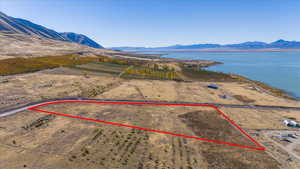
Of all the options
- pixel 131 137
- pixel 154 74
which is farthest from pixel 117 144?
pixel 154 74

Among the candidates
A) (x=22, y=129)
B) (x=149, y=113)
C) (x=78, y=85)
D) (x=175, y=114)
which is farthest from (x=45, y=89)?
(x=175, y=114)

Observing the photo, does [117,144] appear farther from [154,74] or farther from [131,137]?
[154,74]

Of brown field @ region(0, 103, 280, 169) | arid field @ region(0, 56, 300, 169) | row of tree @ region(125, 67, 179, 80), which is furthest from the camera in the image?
row of tree @ region(125, 67, 179, 80)

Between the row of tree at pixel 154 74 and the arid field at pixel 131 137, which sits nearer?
the arid field at pixel 131 137

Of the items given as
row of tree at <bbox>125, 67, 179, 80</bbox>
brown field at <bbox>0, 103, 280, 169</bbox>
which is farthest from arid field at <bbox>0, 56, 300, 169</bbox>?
row of tree at <bbox>125, 67, 179, 80</bbox>

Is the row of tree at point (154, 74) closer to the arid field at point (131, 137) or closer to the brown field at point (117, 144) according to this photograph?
the arid field at point (131, 137)

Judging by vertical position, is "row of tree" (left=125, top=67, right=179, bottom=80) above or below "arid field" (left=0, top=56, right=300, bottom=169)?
above

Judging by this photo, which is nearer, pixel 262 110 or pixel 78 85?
pixel 262 110

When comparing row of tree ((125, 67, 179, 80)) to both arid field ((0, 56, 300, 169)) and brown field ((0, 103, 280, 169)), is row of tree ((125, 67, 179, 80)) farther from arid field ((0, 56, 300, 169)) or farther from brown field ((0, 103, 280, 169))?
brown field ((0, 103, 280, 169))

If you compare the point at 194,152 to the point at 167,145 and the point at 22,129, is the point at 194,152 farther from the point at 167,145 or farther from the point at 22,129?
the point at 22,129

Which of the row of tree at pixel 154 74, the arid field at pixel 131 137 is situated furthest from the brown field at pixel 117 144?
the row of tree at pixel 154 74

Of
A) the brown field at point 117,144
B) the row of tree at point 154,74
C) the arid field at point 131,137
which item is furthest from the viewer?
the row of tree at point 154,74
